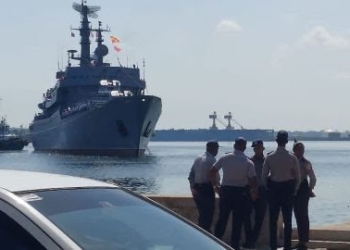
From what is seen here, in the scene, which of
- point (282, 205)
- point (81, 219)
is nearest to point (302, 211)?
point (282, 205)

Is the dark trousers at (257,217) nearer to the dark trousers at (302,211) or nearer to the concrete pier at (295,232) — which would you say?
the concrete pier at (295,232)

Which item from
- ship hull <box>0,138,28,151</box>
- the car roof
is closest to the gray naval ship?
ship hull <box>0,138,28,151</box>

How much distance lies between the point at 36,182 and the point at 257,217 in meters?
6.42

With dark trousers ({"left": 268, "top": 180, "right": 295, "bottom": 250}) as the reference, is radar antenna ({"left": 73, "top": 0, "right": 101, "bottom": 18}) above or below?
above

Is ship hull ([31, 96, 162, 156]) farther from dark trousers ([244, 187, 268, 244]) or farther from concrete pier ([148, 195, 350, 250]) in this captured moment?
dark trousers ([244, 187, 268, 244])

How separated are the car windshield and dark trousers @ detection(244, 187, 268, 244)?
580 centimetres

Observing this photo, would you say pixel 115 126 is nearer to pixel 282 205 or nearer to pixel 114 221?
pixel 282 205

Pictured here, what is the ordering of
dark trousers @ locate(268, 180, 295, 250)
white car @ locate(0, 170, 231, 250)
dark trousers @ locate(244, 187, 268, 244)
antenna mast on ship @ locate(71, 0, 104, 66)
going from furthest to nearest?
antenna mast on ship @ locate(71, 0, 104, 66) < dark trousers @ locate(244, 187, 268, 244) < dark trousers @ locate(268, 180, 295, 250) < white car @ locate(0, 170, 231, 250)

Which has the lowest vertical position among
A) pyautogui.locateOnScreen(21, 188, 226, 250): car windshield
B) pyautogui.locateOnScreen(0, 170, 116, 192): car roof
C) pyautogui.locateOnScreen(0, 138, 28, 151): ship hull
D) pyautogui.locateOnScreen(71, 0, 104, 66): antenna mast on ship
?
pyautogui.locateOnScreen(0, 138, 28, 151): ship hull

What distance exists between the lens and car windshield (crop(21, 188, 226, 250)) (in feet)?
10.9

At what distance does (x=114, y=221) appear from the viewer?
3543 mm

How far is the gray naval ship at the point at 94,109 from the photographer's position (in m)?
81.2

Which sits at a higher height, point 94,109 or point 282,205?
point 94,109

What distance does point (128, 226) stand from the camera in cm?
357
